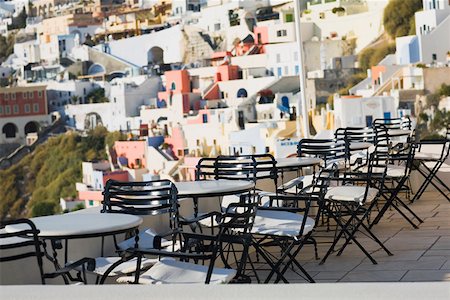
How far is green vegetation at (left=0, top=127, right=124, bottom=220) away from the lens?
143 ft

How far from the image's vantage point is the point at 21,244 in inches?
86.7

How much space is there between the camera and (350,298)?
1.69 m

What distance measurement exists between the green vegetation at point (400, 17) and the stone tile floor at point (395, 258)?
134ft

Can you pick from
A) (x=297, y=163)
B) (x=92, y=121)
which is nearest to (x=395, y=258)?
(x=297, y=163)

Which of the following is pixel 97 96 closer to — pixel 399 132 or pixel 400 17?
pixel 400 17

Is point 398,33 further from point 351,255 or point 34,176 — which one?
point 351,255

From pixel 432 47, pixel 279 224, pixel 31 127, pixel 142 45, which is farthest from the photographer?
pixel 142 45

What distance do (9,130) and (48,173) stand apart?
840 centimetres

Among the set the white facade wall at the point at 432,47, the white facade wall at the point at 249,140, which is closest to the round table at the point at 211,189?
the white facade wall at the point at 249,140

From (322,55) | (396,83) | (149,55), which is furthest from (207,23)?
(396,83)

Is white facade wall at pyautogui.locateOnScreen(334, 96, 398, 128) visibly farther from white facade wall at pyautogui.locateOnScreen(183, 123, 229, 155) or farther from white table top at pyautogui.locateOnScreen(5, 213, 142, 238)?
white table top at pyautogui.locateOnScreen(5, 213, 142, 238)

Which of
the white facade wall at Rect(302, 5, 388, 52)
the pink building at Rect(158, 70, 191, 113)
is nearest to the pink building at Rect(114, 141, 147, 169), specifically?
the pink building at Rect(158, 70, 191, 113)

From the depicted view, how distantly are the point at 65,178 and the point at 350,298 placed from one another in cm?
4342

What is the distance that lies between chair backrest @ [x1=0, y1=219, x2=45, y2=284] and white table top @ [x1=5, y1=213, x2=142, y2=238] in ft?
0.17
